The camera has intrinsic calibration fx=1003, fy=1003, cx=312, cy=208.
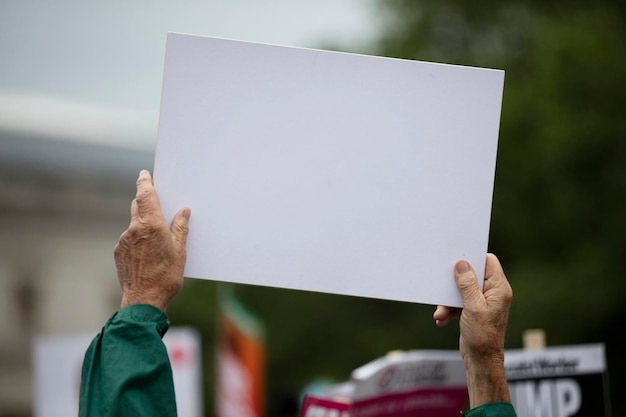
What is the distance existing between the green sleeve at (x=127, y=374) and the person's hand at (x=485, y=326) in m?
0.80

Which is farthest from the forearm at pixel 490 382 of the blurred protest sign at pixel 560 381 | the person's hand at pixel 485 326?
the blurred protest sign at pixel 560 381

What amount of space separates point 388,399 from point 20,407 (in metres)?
38.8

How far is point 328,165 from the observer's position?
268 cm

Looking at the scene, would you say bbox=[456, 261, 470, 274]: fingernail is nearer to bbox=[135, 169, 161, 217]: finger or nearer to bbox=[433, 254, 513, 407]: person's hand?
bbox=[433, 254, 513, 407]: person's hand

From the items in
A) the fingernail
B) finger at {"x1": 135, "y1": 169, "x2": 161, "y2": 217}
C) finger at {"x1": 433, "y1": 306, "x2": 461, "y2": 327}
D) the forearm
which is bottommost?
the forearm

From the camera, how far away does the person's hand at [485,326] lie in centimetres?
259

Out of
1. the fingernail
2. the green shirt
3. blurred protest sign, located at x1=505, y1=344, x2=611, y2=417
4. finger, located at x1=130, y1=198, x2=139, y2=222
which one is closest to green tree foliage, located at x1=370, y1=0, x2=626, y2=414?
blurred protest sign, located at x1=505, y1=344, x2=611, y2=417

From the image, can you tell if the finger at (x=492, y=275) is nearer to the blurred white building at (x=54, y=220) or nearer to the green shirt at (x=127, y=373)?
the green shirt at (x=127, y=373)

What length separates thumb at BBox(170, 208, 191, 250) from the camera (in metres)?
2.55

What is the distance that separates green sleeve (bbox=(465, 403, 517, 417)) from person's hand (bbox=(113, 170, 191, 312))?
32.4 inches

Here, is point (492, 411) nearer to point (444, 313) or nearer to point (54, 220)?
point (444, 313)

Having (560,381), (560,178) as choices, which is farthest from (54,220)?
(560,381)

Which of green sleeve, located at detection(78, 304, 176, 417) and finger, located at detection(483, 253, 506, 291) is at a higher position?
finger, located at detection(483, 253, 506, 291)

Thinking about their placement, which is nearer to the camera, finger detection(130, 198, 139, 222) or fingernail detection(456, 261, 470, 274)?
finger detection(130, 198, 139, 222)
